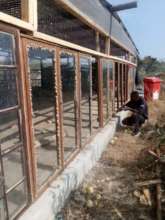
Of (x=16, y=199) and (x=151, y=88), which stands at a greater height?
(x=151, y=88)

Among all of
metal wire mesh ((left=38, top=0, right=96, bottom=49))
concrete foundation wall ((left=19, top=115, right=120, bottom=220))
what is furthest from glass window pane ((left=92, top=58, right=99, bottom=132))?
metal wire mesh ((left=38, top=0, right=96, bottom=49))

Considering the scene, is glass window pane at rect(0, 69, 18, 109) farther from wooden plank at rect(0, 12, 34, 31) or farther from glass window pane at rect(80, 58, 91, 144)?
glass window pane at rect(80, 58, 91, 144)

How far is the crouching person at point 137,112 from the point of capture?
646cm

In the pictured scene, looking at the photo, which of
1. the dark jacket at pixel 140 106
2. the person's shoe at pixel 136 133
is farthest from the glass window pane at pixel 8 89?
the dark jacket at pixel 140 106

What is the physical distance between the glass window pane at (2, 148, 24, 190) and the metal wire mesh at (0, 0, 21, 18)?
1302 millimetres

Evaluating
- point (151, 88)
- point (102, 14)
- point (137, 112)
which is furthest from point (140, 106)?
point (151, 88)

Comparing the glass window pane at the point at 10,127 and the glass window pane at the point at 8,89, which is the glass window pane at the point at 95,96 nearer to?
the glass window pane at the point at 10,127

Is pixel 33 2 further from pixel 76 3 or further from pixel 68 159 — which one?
pixel 68 159

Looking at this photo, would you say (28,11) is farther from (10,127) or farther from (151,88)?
(151,88)

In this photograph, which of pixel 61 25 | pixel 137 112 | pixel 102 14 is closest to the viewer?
pixel 61 25

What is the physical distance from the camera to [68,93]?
4.00 metres

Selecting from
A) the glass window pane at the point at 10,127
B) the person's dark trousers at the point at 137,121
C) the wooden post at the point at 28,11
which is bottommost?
the person's dark trousers at the point at 137,121

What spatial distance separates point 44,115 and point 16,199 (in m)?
3.25

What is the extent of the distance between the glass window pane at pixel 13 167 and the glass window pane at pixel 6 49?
87cm
